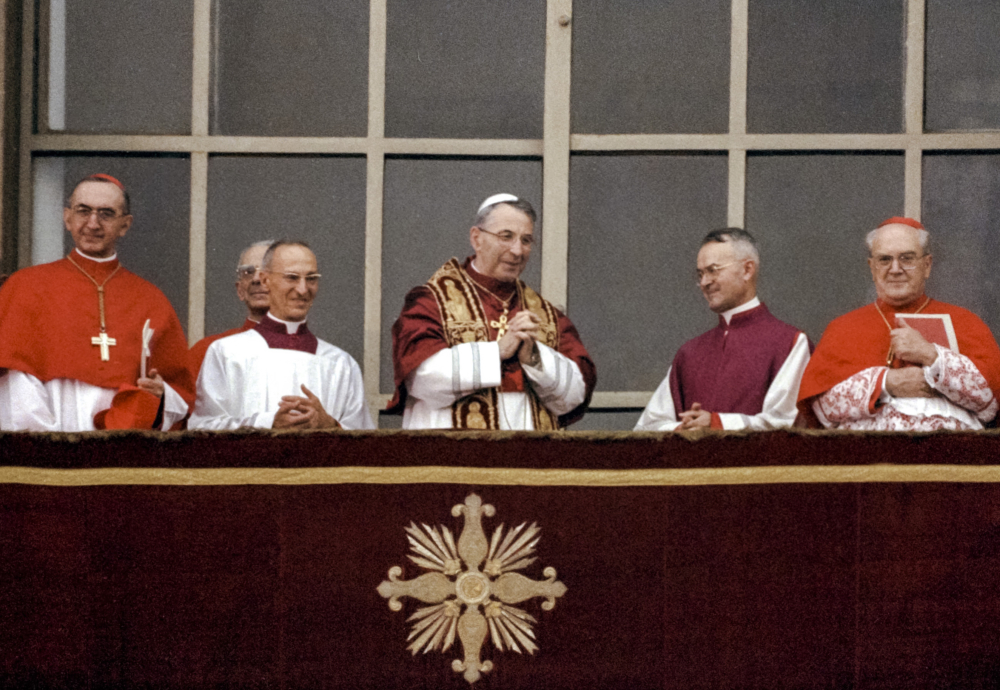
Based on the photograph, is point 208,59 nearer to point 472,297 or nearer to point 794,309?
point 472,297

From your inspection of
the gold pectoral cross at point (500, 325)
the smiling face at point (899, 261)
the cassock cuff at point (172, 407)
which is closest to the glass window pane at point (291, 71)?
the gold pectoral cross at point (500, 325)

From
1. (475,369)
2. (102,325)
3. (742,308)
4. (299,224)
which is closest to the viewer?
(475,369)

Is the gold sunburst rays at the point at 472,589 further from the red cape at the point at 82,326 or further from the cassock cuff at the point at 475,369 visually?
the red cape at the point at 82,326

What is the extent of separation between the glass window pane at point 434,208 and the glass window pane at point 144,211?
0.88m

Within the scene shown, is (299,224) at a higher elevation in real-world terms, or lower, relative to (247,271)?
higher

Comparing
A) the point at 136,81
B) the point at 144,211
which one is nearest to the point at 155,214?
the point at 144,211

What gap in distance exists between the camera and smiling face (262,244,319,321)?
5.03 meters

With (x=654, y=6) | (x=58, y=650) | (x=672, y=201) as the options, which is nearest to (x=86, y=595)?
(x=58, y=650)

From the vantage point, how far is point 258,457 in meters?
3.91

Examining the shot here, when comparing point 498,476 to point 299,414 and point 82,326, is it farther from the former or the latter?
point 82,326

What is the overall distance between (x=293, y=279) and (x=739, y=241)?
162cm

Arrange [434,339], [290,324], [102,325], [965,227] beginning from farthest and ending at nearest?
[965,227] → [290,324] → [102,325] → [434,339]

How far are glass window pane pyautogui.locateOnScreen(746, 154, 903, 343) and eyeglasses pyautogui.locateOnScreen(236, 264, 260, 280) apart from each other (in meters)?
2.12

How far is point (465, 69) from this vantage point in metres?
6.09
